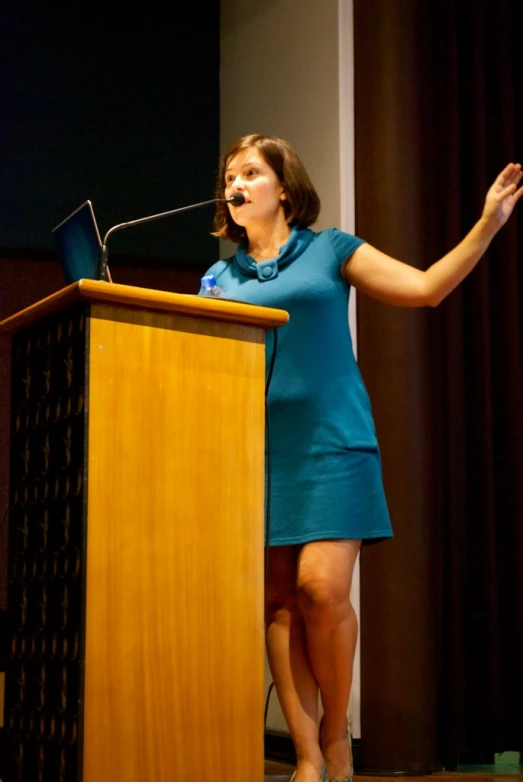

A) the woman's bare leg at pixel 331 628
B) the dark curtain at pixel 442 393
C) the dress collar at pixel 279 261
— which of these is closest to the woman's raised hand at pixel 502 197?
the dress collar at pixel 279 261

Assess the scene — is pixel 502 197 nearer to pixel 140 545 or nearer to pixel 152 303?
pixel 152 303

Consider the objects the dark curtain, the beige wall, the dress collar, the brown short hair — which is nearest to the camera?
the dress collar

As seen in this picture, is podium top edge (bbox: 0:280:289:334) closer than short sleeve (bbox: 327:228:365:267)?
Yes

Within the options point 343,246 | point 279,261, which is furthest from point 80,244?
point 343,246

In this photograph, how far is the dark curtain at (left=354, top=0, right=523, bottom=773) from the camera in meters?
3.21

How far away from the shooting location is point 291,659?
91.8 inches

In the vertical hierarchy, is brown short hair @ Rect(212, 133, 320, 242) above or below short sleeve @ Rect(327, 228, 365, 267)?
above

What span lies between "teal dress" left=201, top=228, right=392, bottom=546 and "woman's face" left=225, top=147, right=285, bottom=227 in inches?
6.7

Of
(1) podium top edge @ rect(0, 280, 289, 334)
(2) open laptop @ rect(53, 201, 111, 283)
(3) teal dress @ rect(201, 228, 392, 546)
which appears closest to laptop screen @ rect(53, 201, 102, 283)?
(2) open laptop @ rect(53, 201, 111, 283)

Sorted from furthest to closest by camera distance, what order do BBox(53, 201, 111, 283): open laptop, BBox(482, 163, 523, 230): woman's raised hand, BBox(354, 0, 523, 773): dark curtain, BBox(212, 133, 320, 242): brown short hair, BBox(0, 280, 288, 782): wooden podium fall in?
BBox(354, 0, 523, 773): dark curtain < BBox(212, 133, 320, 242): brown short hair < BBox(482, 163, 523, 230): woman's raised hand < BBox(53, 201, 111, 283): open laptop < BBox(0, 280, 288, 782): wooden podium

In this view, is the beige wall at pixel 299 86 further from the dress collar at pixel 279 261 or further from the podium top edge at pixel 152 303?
the podium top edge at pixel 152 303

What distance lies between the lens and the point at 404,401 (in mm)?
3275

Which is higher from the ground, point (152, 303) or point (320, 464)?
point (152, 303)

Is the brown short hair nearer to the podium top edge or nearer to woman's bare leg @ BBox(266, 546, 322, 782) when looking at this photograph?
the podium top edge
